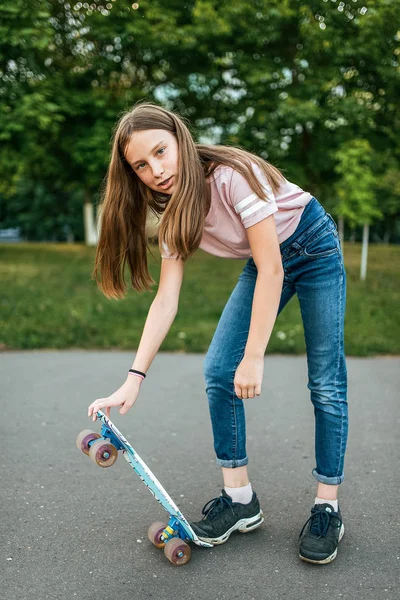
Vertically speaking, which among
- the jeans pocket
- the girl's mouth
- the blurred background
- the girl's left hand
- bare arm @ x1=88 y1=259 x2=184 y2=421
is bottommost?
the girl's left hand

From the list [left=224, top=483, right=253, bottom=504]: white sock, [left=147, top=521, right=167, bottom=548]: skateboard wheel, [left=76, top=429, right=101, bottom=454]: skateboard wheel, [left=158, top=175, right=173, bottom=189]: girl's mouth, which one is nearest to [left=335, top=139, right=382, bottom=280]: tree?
[left=224, top=483, right=253, bottom=504]: white sock

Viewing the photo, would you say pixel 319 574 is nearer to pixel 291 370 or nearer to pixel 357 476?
pixel 357 476

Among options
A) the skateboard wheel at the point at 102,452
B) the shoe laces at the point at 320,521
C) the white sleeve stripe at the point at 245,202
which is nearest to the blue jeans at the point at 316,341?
the shoe laces at the point at 320,521

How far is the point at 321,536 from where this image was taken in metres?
2.28

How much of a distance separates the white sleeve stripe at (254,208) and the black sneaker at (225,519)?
1.08 meters

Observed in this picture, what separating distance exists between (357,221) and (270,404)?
8724 millimetres

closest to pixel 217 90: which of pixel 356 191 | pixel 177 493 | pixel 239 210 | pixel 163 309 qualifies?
pixel 356 191

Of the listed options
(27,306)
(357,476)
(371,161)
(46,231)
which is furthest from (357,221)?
(46,231)

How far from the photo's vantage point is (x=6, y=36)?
37.7ft

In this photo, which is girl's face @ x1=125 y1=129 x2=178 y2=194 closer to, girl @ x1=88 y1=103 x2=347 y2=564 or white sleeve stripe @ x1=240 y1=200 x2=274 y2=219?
girl @ x1=88 y1=103 x2=347 y2=564

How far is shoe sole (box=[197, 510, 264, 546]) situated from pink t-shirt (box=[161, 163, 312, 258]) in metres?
0.98

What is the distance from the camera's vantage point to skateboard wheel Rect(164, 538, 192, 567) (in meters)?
2.17

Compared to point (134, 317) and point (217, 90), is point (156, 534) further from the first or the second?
point (217, 90)

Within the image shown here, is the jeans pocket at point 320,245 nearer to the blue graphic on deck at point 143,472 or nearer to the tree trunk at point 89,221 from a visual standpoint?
the blue graphic on deck at point 143,472
